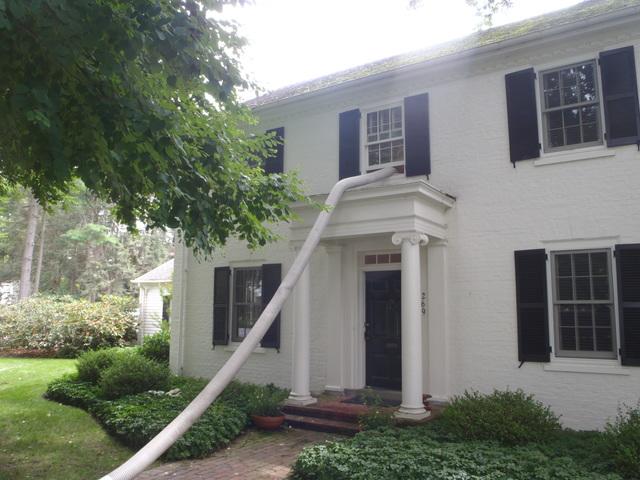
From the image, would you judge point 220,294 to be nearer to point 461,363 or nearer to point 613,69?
point 461,363

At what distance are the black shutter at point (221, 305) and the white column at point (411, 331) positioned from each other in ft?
16.8

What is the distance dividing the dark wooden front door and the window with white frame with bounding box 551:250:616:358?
279cm

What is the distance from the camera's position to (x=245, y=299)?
1207 centimetres

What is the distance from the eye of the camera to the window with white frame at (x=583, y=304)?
7.95 metres

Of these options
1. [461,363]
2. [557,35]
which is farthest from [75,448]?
[557,35]

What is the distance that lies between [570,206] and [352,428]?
4.88m

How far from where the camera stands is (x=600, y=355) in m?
7.95

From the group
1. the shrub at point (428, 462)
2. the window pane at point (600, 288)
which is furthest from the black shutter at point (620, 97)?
the shrub at point (428, 462)

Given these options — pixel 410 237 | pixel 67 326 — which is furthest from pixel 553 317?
pixel 67 326

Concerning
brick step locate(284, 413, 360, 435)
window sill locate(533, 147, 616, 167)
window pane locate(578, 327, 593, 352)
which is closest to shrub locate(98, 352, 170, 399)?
brick step locate(284, 413, 360, 435)

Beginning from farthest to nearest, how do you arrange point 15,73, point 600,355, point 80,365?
point 80,365
point 600,355
point 15,73

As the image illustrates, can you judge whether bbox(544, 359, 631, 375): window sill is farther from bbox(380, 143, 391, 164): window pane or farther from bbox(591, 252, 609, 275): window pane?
bbox(380, 143, 391, 164): window pane

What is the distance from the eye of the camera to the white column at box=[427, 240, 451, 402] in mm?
8984

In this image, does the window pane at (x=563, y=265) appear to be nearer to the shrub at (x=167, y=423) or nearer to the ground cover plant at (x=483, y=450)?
the ground cover plant at (x=483, y=450)
